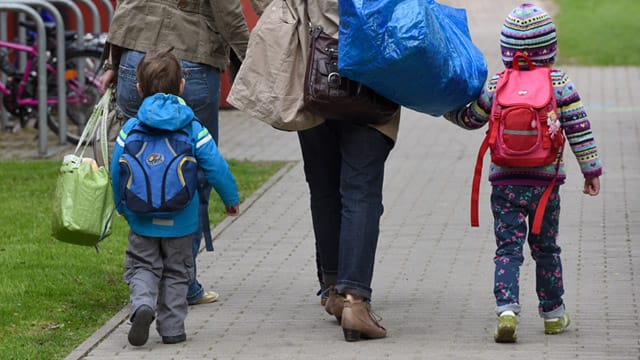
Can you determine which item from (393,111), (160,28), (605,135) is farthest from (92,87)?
(393,111)

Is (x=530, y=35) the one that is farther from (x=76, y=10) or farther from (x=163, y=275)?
(x=76, y=10)

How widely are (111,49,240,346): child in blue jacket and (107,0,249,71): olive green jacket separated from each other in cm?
39

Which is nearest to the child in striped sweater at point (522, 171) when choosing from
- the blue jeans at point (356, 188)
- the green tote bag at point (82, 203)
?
the blue jeans at point (356, 188)

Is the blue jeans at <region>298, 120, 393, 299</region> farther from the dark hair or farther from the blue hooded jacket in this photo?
the dark hair

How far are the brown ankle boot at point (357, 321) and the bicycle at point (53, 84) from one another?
6861 millimetres

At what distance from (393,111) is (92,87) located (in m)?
7.34

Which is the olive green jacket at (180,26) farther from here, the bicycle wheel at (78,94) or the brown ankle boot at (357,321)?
the bicycle wheel at (78,94)

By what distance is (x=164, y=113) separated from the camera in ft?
19.2

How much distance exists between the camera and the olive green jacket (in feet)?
21.1

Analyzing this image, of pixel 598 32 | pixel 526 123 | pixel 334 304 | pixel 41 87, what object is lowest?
pixel 598 32

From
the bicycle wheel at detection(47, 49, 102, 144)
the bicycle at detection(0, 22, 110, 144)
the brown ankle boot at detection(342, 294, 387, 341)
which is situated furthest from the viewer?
the bicycle wheel at detection(47, 49, 102, 144)

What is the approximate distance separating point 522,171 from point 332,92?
0.88 m

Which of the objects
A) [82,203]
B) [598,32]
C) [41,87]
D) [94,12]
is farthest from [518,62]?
[598,32]

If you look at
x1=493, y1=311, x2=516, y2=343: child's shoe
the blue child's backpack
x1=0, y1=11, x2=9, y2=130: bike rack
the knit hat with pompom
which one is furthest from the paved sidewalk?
x1=0, y1=11, x2=9, y2=130: bike rack
